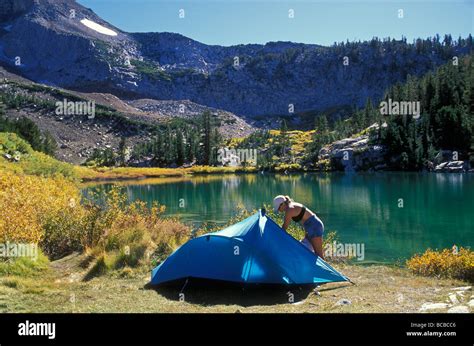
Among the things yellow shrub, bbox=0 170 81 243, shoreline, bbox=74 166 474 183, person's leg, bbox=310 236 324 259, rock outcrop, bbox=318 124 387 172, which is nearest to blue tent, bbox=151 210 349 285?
person's leg, bbox=310 236 324 259

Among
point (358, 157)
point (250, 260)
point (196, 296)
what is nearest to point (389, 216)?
point (250, 260)

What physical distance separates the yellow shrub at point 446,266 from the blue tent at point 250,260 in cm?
319

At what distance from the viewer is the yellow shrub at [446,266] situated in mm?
12235

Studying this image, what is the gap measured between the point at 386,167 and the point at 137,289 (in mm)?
95867

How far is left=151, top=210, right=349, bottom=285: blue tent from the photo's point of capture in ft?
36.4

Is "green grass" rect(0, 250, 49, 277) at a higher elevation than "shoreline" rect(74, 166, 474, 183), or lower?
lower

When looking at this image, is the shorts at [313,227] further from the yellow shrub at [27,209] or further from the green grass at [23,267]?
the yellow shrub at [27,209]

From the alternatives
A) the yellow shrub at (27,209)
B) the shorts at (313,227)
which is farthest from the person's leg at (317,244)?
the yellow shrub at (27,209)

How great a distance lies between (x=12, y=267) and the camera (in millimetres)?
11789

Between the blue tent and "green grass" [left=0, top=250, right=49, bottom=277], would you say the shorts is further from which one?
"green grass" [left=0, top=250, right=49, bottom=277]

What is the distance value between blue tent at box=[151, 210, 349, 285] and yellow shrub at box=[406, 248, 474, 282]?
10.5 feet

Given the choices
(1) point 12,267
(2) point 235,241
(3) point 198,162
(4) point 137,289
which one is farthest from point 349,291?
(3) point 198,162
